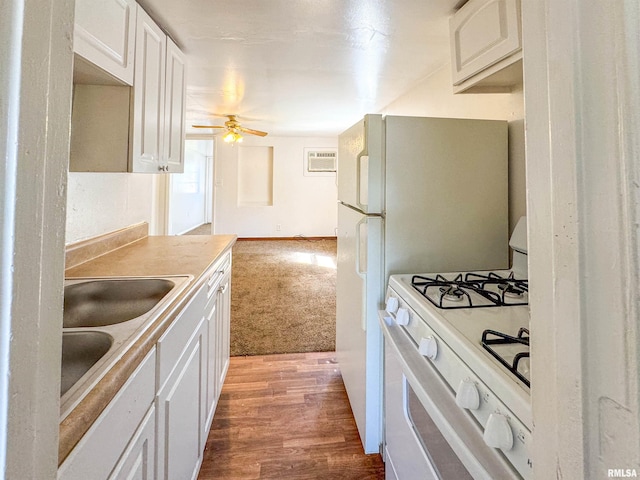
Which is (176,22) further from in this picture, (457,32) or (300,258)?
(300,258)

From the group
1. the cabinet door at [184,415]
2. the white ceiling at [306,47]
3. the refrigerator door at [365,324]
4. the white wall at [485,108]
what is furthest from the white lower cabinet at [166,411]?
the white wall at [485,108]

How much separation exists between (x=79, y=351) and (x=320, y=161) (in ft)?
21.3

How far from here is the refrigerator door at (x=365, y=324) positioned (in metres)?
1.45

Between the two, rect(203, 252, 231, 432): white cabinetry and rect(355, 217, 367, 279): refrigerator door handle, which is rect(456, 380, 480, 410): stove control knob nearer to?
rect(355, 217, 367, 279): refrigerator door handle

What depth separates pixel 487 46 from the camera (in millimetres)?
1318

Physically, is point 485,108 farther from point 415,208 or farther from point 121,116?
point 121,116

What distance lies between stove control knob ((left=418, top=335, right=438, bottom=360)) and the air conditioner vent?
6.40m

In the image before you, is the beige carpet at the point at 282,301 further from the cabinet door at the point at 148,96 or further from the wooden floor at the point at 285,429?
the cabinet door at the point at 148,96

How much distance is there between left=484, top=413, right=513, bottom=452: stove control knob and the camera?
1.83 feet

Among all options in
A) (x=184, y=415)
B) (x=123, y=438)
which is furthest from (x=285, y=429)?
(x=123, y=438)

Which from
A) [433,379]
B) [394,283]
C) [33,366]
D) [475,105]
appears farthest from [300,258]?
[33,366]

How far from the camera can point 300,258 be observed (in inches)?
215

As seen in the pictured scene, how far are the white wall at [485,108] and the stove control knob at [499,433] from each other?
1295mm

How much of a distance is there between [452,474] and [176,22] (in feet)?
8.06
